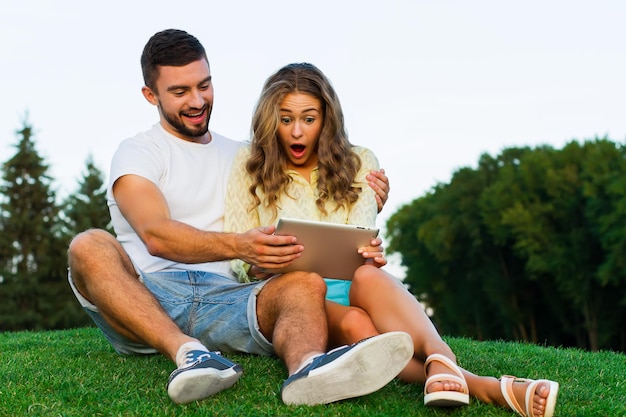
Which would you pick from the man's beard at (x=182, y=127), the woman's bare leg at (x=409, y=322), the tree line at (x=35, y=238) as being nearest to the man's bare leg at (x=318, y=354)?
the woman's bare leg at (x=409, y=322)

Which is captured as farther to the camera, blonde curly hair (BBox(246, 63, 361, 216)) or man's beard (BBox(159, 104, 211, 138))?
man's beard (BBox(159, 104, 211, 138))

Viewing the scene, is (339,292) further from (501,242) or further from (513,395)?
(501,242)

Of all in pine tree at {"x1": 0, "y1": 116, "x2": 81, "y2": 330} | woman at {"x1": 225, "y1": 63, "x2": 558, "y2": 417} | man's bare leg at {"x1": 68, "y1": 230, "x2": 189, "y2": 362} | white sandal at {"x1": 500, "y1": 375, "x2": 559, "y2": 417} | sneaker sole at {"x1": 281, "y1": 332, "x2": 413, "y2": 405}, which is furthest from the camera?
pine tree at {"x1": 0, "y1": 116, "x2": 81, "y2": 330}

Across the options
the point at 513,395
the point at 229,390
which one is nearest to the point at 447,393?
the point at 513,395

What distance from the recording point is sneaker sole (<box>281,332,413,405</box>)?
387cm

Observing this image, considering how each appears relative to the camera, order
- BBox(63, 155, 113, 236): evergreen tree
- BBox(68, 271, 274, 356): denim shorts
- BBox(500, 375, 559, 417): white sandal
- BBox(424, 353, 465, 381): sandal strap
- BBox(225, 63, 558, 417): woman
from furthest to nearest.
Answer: BBox(63, 155, 113, 236): evergreen tree, BBox(225, 63, 558, 417): woman, BBox(68, 271, 274, 356): denim shorts, BBox(424, 353, 465, 381): sandal strap, BBox(500, 375, 559, 417): white sandal

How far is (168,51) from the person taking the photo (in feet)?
18.4

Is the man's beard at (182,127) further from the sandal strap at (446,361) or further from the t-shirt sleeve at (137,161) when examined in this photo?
the sandal strap at (446,361)

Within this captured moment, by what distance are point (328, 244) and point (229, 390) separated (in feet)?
3.01

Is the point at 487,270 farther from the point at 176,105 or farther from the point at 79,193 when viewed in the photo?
the point at 176,105

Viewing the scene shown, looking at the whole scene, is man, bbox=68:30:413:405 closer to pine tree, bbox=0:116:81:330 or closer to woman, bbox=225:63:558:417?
woman, bbox=225:63:558:417

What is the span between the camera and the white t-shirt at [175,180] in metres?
5.25

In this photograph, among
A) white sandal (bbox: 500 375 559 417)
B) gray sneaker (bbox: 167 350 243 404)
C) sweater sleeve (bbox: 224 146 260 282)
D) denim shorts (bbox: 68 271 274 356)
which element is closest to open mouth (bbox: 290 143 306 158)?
sweater sleeve (bbox: 224 146 260 282)

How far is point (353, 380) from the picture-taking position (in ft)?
13.1
